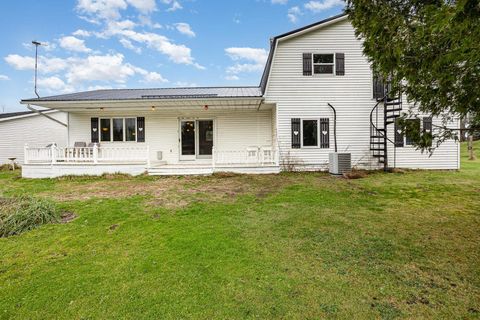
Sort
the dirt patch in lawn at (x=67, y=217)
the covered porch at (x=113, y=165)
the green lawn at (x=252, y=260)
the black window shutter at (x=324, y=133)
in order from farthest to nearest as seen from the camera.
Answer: the black window shutter at (x=324, y=133) → the covered porch at (x=113, y=165) → the dirt patch in lawn at (x=67, y=217) → the green lawn at (x=252, y=260)

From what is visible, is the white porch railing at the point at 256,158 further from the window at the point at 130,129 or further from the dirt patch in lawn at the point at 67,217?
the dirt patch in lawn at the point at 67,217

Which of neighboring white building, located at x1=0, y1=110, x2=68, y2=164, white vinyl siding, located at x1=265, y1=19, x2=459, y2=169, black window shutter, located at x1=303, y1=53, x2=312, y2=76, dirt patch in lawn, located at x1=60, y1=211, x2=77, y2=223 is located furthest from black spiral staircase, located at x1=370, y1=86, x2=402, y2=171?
neighboring white building, located at x1=0, y1=110, x2=68, y2=164

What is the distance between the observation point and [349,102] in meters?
10.8

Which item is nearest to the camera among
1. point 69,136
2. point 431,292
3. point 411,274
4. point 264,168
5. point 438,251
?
point 431,292

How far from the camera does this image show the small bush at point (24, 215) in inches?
178

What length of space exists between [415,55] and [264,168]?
7.30m

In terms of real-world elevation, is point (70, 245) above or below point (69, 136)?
below

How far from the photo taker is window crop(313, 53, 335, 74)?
10.8m

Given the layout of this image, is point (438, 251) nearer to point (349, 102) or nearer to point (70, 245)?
point (70, 245)

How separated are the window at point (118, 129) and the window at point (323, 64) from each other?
28.6 feet

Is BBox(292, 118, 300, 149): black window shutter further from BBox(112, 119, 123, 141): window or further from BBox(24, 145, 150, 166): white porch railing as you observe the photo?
BBox(112, 119, 123, 141): window

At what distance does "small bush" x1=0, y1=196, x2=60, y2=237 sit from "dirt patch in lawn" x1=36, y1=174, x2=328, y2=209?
60.6 inches

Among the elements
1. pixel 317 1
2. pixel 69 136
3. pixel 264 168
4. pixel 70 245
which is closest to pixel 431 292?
pixel 70 245

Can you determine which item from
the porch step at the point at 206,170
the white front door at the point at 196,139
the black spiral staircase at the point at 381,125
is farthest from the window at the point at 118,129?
the black spiral staircase at the point at 381,125
